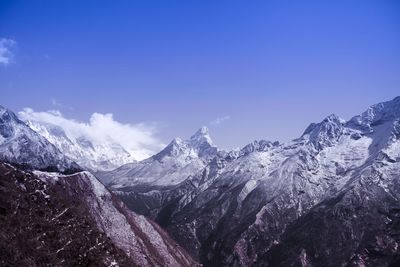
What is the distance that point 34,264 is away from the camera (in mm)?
199750

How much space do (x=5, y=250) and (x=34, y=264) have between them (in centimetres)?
1106

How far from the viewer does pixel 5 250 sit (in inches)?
7692
